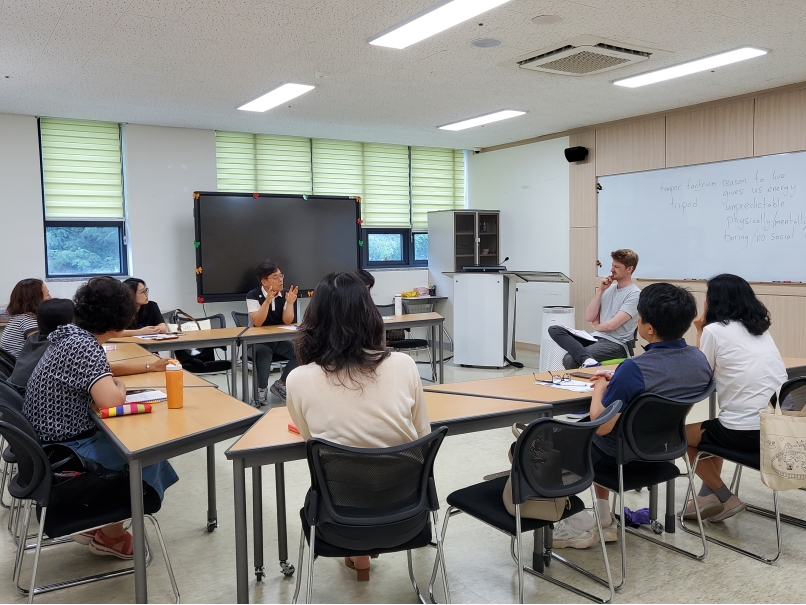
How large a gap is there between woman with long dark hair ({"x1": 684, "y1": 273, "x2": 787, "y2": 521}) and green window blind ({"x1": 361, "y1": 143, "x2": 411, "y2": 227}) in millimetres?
6221

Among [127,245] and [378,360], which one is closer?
[378,360]

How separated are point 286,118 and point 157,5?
3342mm

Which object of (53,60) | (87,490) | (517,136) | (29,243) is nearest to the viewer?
(87,490)

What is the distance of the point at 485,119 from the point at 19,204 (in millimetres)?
4863

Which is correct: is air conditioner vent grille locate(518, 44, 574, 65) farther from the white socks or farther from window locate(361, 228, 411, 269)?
window locate(361, 228, 411, 269)

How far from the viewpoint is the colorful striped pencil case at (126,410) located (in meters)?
2.72

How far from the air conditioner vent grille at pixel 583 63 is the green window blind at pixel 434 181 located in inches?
165

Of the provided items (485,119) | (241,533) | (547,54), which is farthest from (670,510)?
(485,119)

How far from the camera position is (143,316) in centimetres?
583

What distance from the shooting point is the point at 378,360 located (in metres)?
2.27

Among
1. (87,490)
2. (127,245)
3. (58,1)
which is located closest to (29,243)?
(127,245)

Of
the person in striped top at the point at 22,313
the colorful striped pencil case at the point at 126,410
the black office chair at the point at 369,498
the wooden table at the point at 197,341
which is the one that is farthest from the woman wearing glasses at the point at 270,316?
the black office chair at the point at 369,498

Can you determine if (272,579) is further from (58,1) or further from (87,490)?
(58,1)

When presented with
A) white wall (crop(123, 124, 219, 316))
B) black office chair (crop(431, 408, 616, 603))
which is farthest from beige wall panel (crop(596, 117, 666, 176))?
black office chair (crop(431, 408, 616, 603))
